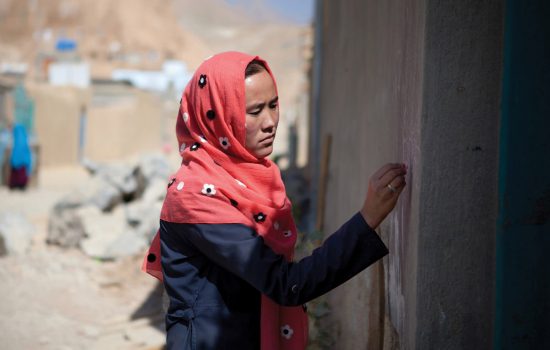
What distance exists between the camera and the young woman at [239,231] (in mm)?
1531

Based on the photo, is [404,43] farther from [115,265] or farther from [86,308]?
[115,265]

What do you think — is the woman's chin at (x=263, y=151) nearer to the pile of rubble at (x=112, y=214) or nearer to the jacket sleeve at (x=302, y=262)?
the jacket sleeve at (x=302, y=262)

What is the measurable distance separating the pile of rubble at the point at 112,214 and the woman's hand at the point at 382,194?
517 cm

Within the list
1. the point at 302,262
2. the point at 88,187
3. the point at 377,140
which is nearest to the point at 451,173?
the point at 302,262

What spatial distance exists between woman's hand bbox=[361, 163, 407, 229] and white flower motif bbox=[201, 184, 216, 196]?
1.30ft

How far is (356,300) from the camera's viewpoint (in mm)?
3002

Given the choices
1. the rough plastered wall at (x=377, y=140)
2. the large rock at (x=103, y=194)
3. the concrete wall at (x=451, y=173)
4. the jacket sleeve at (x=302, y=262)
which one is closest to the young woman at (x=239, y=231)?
→ the jacket sleeve at (x=302, y=262)

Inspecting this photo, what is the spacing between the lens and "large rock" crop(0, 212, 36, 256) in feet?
21.9

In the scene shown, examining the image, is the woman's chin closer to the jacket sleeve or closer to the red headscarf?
the red headscarf

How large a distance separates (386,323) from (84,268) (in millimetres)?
5057

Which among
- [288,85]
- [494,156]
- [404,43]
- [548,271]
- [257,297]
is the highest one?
[288,85]

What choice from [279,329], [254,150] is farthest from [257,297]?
[254,150]

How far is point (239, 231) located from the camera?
1564 millimetres

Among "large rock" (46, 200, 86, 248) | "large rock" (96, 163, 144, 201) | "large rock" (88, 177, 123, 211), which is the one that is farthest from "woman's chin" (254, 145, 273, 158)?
"large rock" (96, 163, 144, 201)
